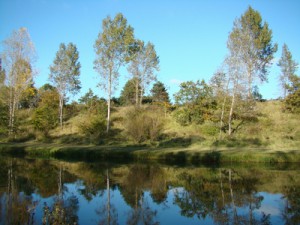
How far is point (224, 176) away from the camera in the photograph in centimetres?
1586

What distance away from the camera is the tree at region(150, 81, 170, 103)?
43.6 m

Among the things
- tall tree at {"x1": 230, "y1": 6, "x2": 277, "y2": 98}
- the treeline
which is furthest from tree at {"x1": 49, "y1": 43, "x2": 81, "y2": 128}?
tall tree at {"x1": 230, "y1": 6, "x2": 277, "y2": 98}

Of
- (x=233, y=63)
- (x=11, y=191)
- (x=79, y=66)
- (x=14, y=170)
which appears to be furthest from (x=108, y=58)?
(x=11, y=191)

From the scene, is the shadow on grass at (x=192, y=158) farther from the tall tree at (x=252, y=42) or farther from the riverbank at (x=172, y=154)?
the tall tree at (x=252, y=42)

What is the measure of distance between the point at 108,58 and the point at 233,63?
13184mm

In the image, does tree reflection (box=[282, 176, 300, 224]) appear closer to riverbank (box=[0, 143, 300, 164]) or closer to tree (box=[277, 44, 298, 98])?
riverbank (box=[0, 143, 300, 164])

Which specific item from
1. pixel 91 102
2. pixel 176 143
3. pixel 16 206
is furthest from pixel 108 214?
pixel 91 102

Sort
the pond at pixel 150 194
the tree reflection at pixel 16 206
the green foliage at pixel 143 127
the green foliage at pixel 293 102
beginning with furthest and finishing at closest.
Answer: the green foliage at pixel 293 102, the green foliage at pixel 143 127, the pond at pixel 150 194, the tree reflection at pixel 16 206

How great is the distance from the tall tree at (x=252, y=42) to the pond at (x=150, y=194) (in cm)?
1405

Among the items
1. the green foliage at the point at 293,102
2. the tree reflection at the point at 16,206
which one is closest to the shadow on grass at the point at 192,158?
the tree reflection at the point at 16,206

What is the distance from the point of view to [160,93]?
45.0 metres

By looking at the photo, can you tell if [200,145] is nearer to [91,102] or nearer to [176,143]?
[176,143]

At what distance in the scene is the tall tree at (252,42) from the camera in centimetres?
2912

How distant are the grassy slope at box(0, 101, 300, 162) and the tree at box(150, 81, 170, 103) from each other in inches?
360
